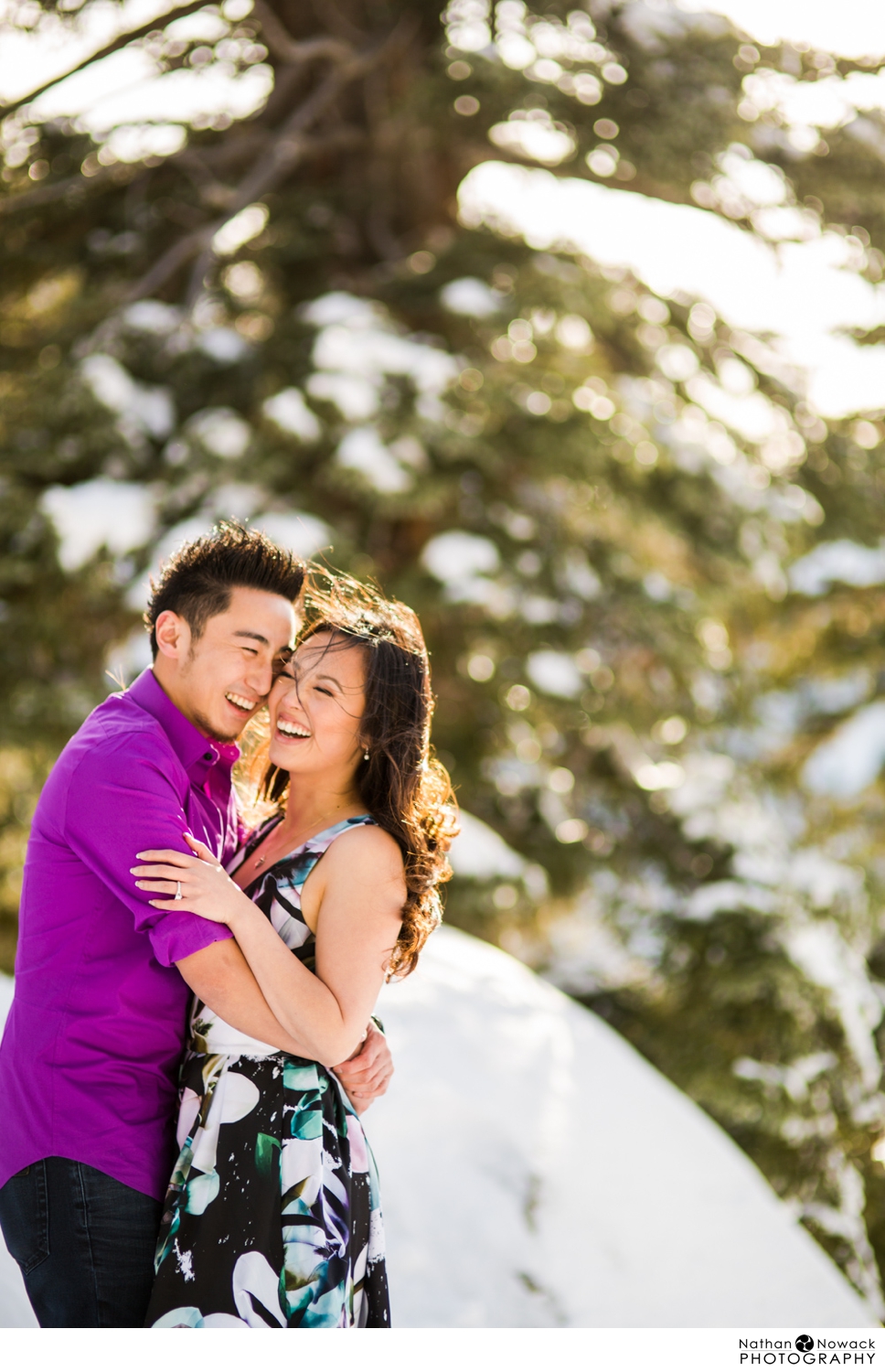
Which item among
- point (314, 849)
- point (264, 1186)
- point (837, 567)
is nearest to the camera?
point (264, 1186)

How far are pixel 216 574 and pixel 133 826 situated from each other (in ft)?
1.78

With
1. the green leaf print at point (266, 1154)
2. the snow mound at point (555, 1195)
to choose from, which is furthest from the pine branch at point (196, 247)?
the green leaf print at point (266, 1154)

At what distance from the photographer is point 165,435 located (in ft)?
18.1

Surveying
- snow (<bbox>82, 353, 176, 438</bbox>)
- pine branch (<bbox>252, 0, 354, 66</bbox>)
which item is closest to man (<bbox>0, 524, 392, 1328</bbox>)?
snow (<bbox>82, 353, 176, 438</bbox>)

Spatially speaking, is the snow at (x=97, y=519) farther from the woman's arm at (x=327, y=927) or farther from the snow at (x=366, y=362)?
the woman's arm at (x=327, y=927)

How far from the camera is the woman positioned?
1851 mm

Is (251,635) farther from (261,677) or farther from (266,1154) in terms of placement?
(266,1154)

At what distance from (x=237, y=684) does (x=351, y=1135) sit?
2.58 feet

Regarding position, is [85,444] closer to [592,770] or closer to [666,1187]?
[592,770]

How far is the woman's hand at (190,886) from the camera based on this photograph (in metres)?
1.77

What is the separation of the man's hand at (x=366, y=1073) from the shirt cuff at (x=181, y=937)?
0.40m

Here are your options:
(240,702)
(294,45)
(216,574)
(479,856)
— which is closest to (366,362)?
(294,45)

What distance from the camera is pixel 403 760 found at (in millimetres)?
2092

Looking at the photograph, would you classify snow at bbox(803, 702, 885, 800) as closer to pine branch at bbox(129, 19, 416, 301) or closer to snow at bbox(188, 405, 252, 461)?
snow at bbox(188, 405, 252, 461)
